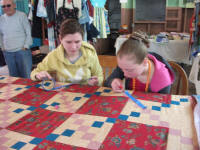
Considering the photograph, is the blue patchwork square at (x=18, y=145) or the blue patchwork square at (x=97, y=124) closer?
the blue patchwork square at (x=18, y=145)

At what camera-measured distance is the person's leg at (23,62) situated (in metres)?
2.68

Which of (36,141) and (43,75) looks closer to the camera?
(36,141)

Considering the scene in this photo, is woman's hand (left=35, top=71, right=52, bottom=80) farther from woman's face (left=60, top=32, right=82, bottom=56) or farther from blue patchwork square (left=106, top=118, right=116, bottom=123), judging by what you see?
blue patchwork square (left=106, top=118, right=116, bottom=123)

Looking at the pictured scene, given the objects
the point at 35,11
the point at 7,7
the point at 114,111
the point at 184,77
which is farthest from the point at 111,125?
the point at 35,11

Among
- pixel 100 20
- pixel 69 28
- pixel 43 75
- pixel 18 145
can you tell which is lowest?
pixel 18 145

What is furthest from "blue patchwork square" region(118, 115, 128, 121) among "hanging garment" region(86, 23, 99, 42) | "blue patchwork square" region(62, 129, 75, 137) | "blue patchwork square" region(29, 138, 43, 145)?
"hanging garment" region(86, 23, 99, 42)

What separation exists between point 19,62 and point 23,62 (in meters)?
0.06

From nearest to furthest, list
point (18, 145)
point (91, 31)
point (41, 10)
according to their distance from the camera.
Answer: point (18, 145) < point (41, 10) < point (91, 31)

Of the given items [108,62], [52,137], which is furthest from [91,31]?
[52,137]

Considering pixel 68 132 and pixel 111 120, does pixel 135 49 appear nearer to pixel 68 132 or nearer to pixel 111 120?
pixel 111 120

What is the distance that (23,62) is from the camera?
107 inches

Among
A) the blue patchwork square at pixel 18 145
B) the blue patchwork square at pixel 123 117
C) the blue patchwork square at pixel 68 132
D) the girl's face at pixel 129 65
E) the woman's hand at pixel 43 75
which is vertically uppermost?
the girl's face at pixel 129 65

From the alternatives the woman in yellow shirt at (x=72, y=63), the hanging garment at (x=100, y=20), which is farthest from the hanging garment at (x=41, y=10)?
the woman in yellow shirt at (x=72, y=63)

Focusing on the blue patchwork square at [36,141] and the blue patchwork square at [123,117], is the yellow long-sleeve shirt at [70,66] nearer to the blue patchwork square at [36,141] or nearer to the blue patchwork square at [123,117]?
the blue patchwork square at [123,117]
